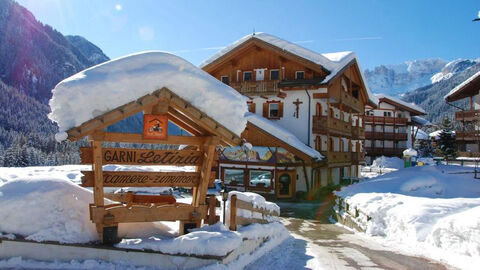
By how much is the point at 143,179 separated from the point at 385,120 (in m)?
54.7

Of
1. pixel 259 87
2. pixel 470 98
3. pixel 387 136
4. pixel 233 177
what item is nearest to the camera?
pixel 233 177

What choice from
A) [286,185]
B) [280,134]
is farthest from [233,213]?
[286,185]

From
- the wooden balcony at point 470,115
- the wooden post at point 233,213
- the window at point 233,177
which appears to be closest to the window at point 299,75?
the window at point 233,177

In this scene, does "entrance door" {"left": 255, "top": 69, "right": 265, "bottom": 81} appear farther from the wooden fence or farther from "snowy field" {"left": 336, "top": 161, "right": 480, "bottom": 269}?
the wooden fence

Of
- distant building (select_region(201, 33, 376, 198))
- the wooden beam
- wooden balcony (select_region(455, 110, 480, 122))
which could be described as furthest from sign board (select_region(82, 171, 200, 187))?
wooden balcony (select_region(455, 110, 480, 122))

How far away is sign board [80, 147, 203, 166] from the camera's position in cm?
678

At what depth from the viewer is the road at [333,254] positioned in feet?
25.6

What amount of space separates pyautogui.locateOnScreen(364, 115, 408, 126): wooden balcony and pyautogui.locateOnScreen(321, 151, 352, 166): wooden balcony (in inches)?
995

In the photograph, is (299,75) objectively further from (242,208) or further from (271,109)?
(242,208)

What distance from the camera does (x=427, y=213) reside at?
10570 mm

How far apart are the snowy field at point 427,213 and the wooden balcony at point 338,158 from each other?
334 inches

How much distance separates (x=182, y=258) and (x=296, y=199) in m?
19.1

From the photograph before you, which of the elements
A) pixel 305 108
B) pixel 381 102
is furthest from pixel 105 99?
pixel 381 102

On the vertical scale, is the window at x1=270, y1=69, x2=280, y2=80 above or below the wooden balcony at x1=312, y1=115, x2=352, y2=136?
above
